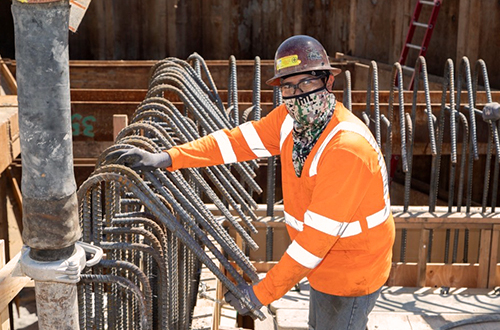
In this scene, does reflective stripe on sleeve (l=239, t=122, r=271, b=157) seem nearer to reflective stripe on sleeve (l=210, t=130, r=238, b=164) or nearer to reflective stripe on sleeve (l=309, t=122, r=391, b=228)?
reflective stripe on sleeve (l=210, t=130, r=238, b=164)

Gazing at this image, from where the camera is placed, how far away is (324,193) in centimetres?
332

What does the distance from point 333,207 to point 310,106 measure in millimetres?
550

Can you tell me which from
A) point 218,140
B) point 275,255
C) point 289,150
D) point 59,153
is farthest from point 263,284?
point 275,255

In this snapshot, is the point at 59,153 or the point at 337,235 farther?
the point at 337,235

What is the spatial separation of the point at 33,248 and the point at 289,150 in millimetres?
1654

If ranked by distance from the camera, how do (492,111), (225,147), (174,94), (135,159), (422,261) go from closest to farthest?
(135,159) < (225,147) < (492,111) < (422,261) < (174,94)

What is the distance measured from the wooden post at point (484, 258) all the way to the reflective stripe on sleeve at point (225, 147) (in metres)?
3.22

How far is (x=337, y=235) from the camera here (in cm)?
338

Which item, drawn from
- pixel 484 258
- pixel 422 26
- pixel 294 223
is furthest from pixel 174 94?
pixel 294 223

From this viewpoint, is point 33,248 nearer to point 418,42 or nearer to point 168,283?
point 168,283

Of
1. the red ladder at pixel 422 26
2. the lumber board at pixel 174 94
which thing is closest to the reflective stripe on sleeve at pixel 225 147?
the lumber board at pixel 174 94

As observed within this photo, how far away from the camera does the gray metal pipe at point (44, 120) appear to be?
87.2 inches

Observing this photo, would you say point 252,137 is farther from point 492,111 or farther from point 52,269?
point 492,111

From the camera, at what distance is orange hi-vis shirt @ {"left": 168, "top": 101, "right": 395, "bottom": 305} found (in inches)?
131
